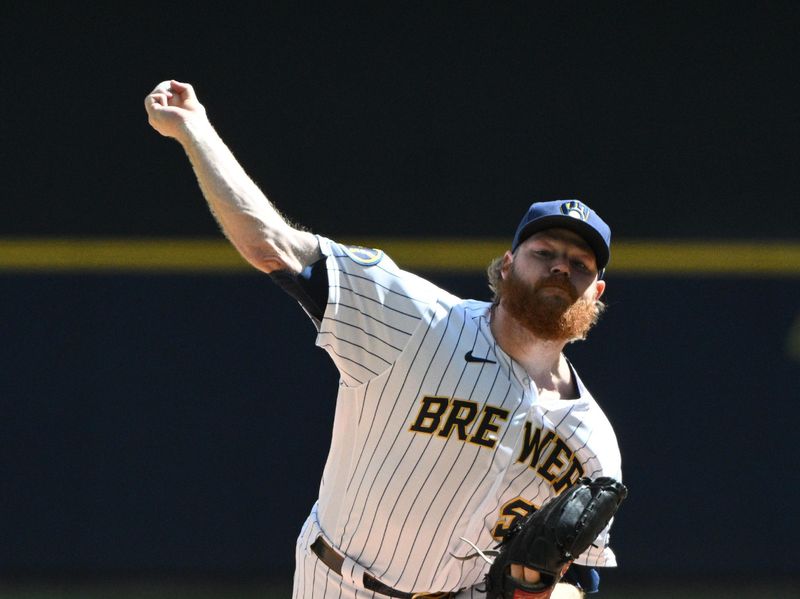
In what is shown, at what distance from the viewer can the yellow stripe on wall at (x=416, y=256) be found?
5.90 m

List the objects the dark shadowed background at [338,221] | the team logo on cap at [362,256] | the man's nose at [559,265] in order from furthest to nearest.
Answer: the dark shadowed background at [338,221], the man's nose at [559,265], the team logo on cap at [362,256]

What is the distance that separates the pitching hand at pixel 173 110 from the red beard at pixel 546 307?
2.63 feet

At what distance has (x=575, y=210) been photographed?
3025mm

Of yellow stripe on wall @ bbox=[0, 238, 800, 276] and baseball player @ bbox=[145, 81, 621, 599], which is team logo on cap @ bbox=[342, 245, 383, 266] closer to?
baseball player @ bbox=[145, 81, 621, 599]

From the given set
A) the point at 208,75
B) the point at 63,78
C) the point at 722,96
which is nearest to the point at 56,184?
the point at 63,78

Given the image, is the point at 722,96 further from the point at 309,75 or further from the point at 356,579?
the point at 356,579

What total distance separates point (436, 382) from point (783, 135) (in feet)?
12.3

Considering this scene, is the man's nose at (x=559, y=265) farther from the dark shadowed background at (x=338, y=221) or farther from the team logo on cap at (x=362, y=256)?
the dark shadowed background at (x=338, y=221)

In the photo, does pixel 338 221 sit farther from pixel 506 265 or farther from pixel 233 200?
pixel 233 200

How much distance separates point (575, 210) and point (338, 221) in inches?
121

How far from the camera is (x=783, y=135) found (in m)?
6.10

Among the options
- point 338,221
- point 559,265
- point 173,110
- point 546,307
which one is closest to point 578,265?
point 559,265

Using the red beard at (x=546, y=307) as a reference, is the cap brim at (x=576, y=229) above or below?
above

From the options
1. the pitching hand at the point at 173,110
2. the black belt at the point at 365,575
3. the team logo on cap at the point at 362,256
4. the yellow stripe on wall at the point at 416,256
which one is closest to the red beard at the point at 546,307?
the team logo on cap at the point at 362,256
